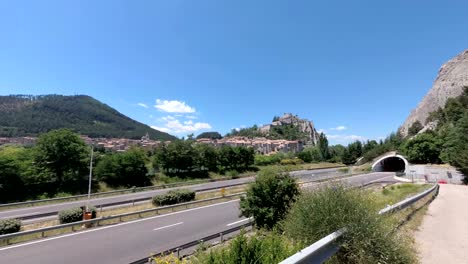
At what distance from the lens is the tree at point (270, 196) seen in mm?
12383

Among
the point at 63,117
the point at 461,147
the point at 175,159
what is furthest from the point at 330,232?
the point at 63,117

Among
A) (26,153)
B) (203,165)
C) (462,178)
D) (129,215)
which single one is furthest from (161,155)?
(462,178)

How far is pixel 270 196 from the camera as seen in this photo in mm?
12617

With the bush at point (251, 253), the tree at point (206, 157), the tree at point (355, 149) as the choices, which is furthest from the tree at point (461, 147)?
the bush at point (251, 253)

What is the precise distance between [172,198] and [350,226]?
2194 cm

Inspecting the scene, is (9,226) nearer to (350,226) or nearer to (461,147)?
(350,226)

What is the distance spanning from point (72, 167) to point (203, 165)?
24391 mm

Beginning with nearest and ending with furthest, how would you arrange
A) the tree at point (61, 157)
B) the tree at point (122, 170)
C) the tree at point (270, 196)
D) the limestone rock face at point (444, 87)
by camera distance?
the tree at point (270, 196), the tree at point (61, 157), the tree at point (122, 170), the limestone rock face at point (444, 87)

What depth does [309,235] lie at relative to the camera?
15.6 feet

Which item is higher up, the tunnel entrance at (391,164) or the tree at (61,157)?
the tree at (61,157)

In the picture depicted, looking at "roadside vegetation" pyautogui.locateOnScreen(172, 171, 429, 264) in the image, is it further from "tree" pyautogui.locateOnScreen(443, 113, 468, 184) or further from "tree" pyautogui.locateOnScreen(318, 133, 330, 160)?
"tree" pyautogui.locateOnScreen(318, 133, 330, 160)

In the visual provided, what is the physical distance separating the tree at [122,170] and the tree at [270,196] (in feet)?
112

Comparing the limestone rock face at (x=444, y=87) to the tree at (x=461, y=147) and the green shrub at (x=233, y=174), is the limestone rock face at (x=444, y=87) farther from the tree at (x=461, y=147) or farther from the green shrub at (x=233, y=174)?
the green shrub at (x=233, y=174)

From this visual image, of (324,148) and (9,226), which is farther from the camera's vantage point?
(324,148)
